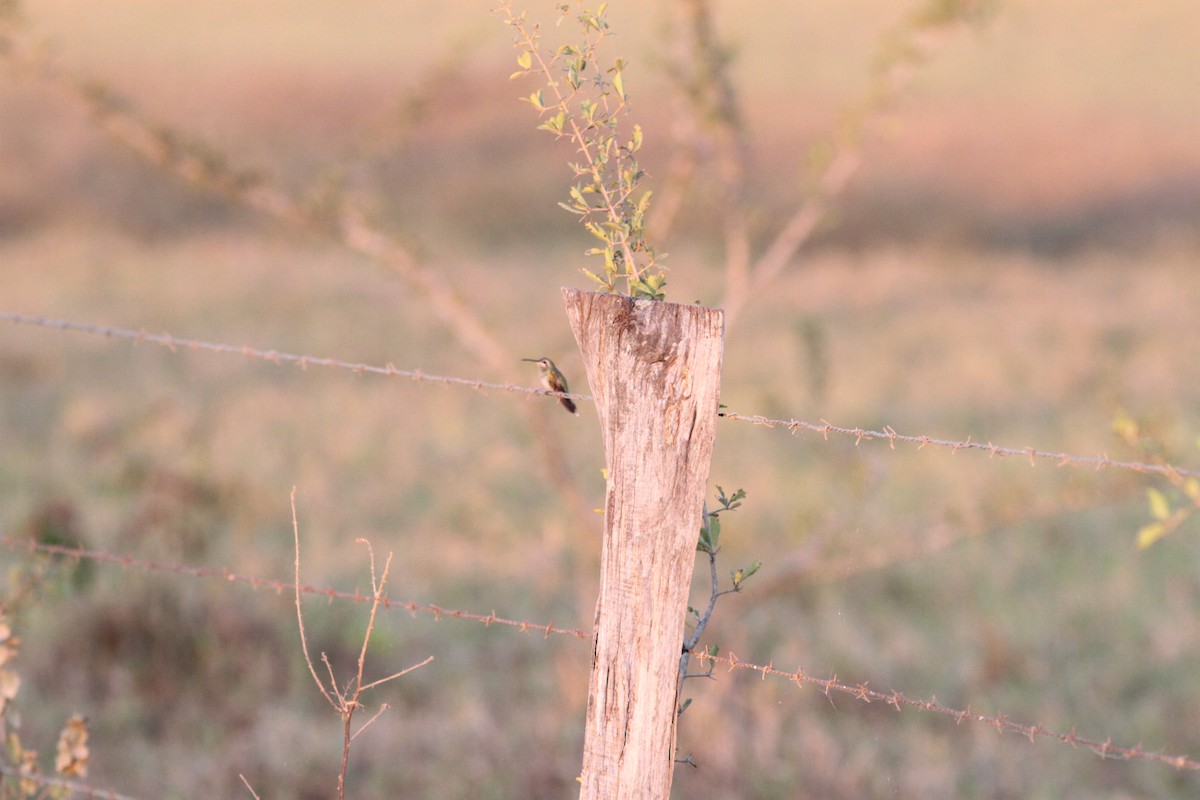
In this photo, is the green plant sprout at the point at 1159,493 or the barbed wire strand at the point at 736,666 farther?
the barbed wire strand at the point at 736,666

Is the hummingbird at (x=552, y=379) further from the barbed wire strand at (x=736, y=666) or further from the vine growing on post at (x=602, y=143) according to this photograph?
the barbed wire strand at (x=736, y=666)

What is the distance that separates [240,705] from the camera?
537cm

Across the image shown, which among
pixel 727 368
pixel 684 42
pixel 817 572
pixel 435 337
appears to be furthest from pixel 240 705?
pixel 435 337

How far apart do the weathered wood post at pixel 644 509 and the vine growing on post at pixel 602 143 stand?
0.58 ft

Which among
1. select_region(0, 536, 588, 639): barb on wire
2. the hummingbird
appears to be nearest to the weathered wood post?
select_region(0, 536, 588, 639): barb on wire

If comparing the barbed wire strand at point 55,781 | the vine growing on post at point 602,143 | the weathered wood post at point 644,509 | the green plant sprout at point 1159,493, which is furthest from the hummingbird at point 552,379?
the barbed wire strand at point 55,781

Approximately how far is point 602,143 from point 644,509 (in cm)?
77

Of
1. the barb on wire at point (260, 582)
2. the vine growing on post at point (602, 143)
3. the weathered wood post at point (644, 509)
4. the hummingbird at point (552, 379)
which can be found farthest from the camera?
the hummingbird at point (552, 379)

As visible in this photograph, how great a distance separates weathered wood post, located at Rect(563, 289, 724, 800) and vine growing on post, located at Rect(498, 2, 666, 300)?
18cm

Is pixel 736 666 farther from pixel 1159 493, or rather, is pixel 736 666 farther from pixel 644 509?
A: pixel 1159 493

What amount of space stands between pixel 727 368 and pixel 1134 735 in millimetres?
7080

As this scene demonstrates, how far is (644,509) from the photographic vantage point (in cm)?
225

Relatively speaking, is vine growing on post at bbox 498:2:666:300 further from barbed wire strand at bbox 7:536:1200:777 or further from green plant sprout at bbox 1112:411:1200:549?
green plant sprout at bbox 1112:411:1200:549

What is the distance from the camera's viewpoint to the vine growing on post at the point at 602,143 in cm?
240
